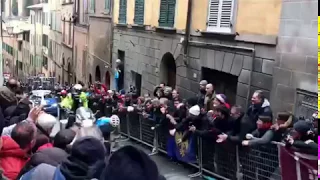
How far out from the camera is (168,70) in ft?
58.2

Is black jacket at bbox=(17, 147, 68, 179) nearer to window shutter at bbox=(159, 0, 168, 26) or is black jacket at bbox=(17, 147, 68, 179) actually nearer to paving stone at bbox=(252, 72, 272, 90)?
paving stone at bbox=(252, 72, 272, 90)

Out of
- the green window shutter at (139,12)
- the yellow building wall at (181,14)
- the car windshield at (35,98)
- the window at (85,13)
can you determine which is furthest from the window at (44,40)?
the yellow building wall at (181,14)

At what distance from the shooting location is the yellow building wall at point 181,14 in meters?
15.7

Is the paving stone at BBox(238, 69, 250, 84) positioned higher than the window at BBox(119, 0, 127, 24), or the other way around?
the window at BBox(119, 0, 127, 24)


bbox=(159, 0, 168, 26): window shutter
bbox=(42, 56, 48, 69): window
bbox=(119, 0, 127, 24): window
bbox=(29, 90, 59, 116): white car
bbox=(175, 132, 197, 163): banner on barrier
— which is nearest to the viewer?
bbox=(175, 132, 197, 163): banner on barrier

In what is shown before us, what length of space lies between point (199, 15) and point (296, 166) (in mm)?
9122

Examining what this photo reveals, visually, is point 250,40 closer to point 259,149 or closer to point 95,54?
point 259,149

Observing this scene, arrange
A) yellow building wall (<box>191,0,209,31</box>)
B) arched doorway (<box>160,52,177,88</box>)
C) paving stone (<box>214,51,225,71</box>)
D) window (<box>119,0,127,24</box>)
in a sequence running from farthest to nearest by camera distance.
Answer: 1. window (<box>119,0,127,24</box>)
2. arched doorway (<box>160,52,177,88</box>)
3. yellow building wall (<box>191,0,209,31</box>)
4. paving stone (<box>214,51,225,71</box>)

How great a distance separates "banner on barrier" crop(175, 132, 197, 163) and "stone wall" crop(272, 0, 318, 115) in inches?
94.1

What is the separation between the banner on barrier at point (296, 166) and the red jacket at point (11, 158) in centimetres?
307

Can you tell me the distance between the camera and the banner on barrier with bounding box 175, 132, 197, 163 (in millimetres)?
9239

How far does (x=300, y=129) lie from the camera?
6570mm

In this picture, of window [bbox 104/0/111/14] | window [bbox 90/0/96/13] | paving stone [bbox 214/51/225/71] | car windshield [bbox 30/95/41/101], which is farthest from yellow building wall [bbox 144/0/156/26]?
window [bbox 90/0/96/13]

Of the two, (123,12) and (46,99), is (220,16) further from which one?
(123,12)
